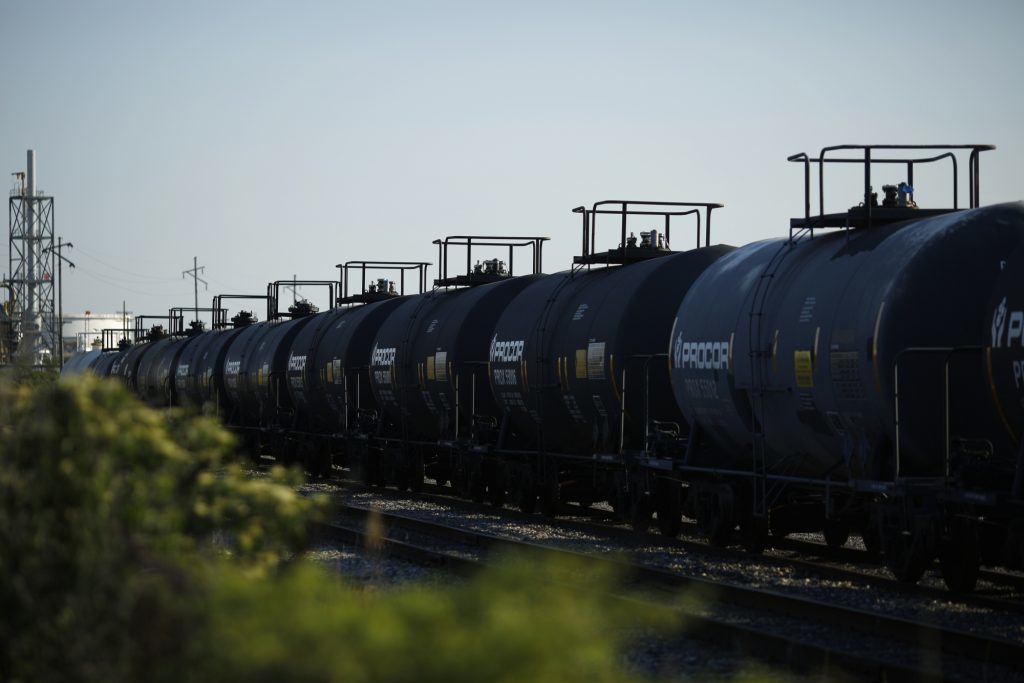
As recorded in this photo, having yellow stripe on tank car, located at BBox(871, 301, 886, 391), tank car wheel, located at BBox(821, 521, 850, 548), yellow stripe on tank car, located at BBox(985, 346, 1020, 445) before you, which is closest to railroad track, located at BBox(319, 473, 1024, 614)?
tank car wheel, located at BBox(821, 521, 850, 548)

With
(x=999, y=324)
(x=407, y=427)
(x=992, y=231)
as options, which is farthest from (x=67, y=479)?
(x=407, y=427)

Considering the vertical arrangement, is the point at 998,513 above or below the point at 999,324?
below

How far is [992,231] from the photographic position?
12352 millimetres

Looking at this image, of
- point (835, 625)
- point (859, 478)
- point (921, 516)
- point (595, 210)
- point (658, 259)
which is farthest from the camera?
point (595, 210)

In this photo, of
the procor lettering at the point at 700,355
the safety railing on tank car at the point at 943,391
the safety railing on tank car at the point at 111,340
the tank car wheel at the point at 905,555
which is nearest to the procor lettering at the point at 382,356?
the procor lettering at the point at 700,355

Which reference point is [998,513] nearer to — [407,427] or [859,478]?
Result: [859,478]

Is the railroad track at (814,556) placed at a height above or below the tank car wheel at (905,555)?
below

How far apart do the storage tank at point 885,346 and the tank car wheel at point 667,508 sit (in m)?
2.84

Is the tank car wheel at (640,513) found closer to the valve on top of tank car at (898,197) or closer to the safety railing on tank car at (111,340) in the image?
the valve on top of tank car at (898,197)

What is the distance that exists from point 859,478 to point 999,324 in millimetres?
2719

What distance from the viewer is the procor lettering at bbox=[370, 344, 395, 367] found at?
26.6 m

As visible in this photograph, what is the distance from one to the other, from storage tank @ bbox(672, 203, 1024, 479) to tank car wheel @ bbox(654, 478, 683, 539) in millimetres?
2836

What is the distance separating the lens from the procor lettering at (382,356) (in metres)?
26.6

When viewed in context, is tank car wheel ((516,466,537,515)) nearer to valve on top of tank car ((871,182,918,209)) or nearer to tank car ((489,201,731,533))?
tank car ((489,201,731,533))
